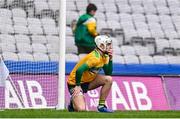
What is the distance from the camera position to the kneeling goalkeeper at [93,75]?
1084cm

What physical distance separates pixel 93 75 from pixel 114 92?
87.0 inches

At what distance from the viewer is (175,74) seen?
13969 mm

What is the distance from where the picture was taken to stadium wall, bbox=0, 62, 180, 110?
12.4 metres

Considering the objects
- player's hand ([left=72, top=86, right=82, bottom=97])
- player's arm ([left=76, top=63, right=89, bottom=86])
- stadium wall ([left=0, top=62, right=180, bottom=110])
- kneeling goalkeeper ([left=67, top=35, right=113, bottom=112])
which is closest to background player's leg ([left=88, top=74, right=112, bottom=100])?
kneeling goalkeeper ([left=67, top=35, right=113, bottom=112])

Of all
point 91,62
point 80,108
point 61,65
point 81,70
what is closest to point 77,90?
point 80,108

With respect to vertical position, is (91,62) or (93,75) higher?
(91,62)

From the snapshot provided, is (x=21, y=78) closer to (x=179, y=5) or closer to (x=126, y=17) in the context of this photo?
(x=126, y=17)

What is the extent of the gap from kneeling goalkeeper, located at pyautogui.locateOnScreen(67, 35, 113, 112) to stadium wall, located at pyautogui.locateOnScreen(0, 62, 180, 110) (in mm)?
1475

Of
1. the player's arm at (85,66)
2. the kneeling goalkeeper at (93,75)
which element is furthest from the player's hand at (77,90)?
the player's arm at (85,66)

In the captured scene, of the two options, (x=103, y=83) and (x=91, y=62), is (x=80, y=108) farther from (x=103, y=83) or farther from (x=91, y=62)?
(x=91, y=62)

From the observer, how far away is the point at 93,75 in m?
11.1

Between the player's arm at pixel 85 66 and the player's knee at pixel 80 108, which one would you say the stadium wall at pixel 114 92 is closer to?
the player's knee at pixel 80 108

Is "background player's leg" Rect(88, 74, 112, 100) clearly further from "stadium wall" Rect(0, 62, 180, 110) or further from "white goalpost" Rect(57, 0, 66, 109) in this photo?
"stadium wall" Rect(0, 62, 180, 110)

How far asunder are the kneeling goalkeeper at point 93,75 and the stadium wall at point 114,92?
148 centimetres
